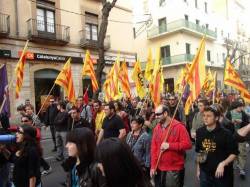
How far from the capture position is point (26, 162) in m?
3.96

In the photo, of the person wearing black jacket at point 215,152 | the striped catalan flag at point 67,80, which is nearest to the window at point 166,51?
the striped catalan flag at point 67,80

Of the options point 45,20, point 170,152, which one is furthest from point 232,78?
point 45,20

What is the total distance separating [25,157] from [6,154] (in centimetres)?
74

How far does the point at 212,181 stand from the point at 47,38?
15793 mm

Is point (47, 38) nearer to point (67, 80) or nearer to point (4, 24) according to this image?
point (4, 24)

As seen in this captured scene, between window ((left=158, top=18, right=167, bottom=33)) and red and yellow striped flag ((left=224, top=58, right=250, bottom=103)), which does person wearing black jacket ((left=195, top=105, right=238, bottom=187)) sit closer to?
red and yellow striped flag ((left=224, top=58, right=250, bottom=103))

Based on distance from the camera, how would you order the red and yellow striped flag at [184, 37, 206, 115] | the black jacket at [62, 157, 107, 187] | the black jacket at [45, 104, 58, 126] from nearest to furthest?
the black jacket at [62, 157, 107, 187], the red and yellow striped flag at [184, 37, 206, 115], the black jacket at [45, 104, 58, 126]

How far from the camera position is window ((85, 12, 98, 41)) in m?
22.2

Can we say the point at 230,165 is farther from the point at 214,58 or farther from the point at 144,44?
the point at 214,58

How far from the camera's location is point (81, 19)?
21.6 m

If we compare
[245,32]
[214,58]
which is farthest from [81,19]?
[245,32]

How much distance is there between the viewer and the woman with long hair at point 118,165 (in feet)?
6.71

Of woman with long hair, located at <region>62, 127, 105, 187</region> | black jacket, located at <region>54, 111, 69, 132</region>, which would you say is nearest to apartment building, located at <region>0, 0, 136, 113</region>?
black jacket, located at <region>54, 111, 69, 132</region>

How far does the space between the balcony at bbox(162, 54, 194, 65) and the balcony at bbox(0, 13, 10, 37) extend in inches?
815
